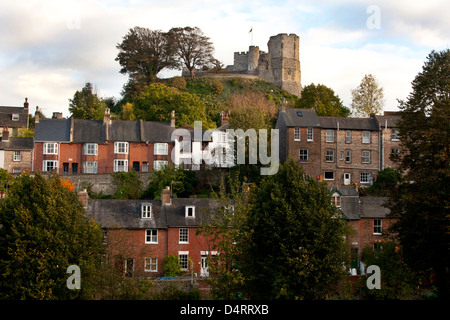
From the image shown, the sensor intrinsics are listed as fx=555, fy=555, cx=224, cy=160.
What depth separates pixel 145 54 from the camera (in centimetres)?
8888

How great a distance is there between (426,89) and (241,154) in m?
20.2

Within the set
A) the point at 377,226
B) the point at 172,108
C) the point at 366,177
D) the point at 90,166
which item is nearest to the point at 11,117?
the point at 172,108

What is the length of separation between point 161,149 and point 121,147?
167 inches

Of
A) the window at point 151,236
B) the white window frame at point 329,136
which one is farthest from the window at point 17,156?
the white window frame at point 329,136

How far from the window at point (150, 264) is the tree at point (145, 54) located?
5137cm

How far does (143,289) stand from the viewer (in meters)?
30.3

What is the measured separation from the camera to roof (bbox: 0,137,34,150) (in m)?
59.1

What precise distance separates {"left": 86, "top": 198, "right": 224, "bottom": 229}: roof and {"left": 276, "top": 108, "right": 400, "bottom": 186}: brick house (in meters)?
15.2

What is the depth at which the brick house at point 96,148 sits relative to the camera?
58031mm

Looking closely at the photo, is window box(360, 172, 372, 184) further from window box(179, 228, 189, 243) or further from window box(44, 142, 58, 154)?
window box(44, 142, 58, 154)

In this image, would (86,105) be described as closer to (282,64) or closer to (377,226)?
(282,64)
